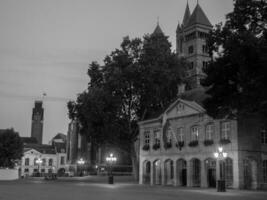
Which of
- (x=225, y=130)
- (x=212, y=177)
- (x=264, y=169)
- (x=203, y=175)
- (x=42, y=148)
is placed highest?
(x=42, y=148)

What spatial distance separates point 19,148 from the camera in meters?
75.4

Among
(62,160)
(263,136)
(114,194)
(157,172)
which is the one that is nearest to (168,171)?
(157,172)

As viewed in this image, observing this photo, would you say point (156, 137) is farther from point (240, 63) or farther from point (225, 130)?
point (240, 63)

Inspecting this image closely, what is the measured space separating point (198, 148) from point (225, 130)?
443 cm

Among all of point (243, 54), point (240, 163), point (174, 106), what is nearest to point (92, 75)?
point (174, 106)

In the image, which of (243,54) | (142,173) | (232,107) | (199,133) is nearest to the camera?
(243,54)

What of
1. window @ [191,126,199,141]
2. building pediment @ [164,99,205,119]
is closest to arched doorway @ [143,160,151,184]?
building pediment @ [164,99,205,119]

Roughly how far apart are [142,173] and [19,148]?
94.2 ft

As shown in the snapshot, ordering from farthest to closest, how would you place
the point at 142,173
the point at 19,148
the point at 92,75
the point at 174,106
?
the point at 19,148, the point at 92,75, the point at 142,173, the point at 174,106

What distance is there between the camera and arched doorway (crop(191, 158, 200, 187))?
4775 cm

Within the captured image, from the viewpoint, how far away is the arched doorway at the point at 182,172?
5006 centimetres

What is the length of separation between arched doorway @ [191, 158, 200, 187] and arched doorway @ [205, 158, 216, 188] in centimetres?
190

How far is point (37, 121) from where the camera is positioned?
7367 inches

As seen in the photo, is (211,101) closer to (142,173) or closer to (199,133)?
(199,133)
